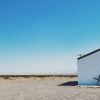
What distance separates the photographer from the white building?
105ft

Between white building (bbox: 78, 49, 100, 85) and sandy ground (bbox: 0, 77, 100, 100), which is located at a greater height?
white building (bbox: 78, 49, 100, 85)

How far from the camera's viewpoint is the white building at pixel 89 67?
31.9 m

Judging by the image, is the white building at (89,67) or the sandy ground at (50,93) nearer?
the sandy ground at (50,93)

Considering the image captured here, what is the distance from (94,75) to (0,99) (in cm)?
1474

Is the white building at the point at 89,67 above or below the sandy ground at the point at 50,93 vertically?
above

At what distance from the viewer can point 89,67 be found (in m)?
32.3

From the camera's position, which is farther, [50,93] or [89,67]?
[89,67]

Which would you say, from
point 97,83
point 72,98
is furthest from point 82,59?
point 72,98

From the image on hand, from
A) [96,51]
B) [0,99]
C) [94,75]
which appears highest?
[96,51]

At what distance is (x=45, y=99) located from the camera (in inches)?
757

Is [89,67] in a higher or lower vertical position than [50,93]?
higher

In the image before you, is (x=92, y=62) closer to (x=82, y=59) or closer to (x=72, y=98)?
(x=82, y=59)

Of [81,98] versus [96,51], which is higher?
[96,51]

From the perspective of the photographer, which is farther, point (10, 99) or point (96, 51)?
point (96, 51)
